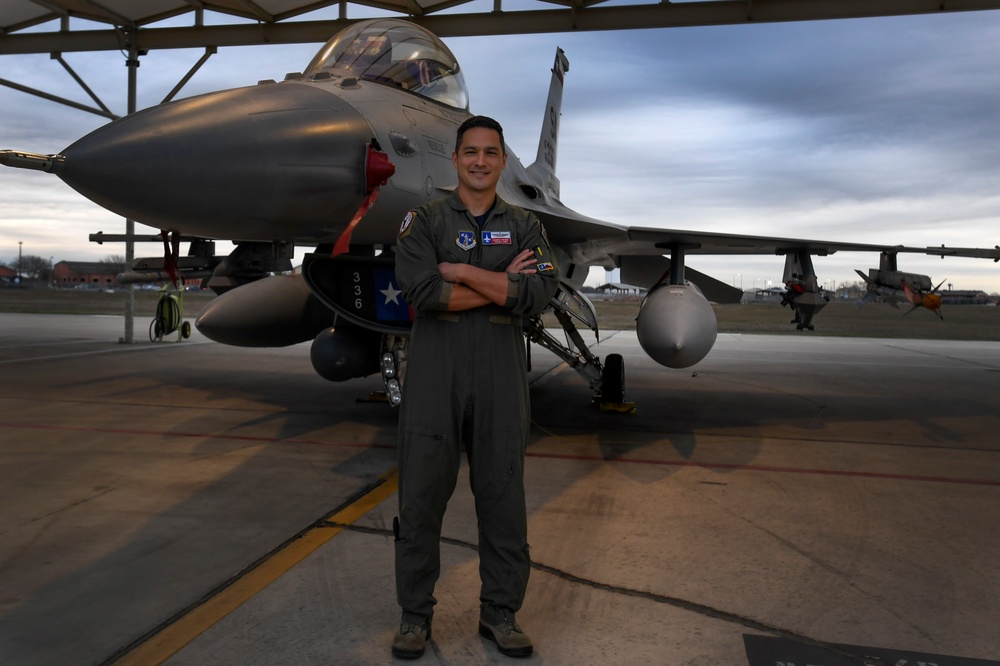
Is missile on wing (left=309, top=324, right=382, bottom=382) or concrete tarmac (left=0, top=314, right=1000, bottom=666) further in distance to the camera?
missile on wing (left=309, top=324, right=382, bottom=382)

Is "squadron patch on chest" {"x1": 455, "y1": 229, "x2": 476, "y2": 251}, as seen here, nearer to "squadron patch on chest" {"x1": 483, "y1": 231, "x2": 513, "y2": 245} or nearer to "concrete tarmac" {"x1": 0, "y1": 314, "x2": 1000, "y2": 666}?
"squadron patch on chest" {"x1": 483, "y1": 231, "x2": 513, "y2": 245}

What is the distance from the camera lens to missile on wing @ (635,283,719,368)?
650 centimetres

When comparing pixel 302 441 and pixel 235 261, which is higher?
pixel 235 261

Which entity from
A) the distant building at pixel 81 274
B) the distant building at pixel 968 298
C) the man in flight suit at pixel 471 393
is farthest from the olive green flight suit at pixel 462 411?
the distant building at pixel 968 298

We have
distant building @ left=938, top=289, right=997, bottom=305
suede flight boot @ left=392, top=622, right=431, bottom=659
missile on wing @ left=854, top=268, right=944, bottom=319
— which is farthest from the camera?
distant building @ left=938, top=289, right=997, bottom=305

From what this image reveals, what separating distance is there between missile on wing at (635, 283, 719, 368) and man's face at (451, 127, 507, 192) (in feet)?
12.8

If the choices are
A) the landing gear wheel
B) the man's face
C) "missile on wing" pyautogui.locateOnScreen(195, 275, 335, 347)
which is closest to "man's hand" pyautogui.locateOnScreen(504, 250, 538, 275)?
the man's face

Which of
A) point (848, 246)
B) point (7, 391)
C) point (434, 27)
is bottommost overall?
point (7, 391)

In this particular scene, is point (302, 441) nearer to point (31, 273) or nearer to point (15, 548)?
point (15, 548)

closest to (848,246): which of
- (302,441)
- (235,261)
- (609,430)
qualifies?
(609,430)

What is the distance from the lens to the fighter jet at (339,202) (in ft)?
12.9

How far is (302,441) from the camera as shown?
652 centimetres

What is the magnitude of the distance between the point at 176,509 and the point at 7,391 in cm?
597

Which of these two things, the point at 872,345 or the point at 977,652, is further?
the point at 872,345
